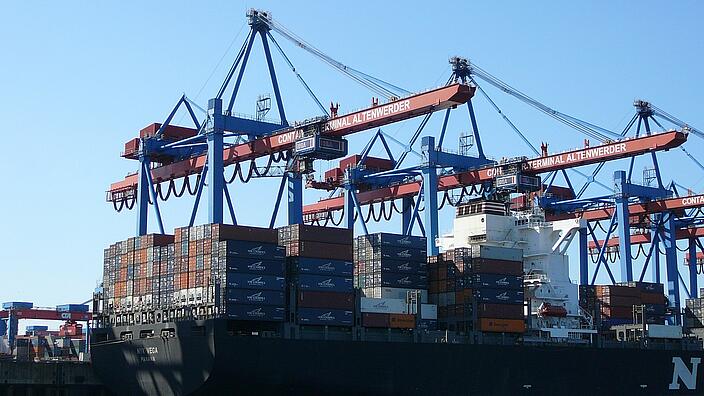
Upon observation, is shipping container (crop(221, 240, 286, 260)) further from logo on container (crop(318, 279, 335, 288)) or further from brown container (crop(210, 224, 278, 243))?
logo on container (crop(318, 279, 335, 288))

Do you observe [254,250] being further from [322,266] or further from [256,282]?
[322,266]

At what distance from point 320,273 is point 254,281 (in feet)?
12.0

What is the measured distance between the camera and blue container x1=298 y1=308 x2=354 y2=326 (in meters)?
47.2

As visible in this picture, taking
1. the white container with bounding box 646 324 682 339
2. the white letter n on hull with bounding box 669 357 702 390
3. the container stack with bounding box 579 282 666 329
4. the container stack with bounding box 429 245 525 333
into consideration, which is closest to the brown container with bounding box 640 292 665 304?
the container stack with bounding box 579 282 666 329

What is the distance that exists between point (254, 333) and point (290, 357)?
6.55 feet

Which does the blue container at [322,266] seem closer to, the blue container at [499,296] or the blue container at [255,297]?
the blue container at [255,297]

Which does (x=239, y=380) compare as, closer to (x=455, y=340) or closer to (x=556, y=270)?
(x=455, y=340)

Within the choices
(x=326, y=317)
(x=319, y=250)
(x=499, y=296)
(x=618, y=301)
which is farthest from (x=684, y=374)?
(x=319, y=250)

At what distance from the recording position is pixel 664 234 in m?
76.3

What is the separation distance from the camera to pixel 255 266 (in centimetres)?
4603

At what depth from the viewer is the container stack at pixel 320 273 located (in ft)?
156

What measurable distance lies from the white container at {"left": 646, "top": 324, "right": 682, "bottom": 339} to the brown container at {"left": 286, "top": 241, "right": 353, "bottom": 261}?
840 inches

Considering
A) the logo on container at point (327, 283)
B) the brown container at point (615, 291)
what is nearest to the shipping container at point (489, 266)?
the logo on container at point (327, 283)

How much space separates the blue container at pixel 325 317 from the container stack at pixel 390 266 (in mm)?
2976
